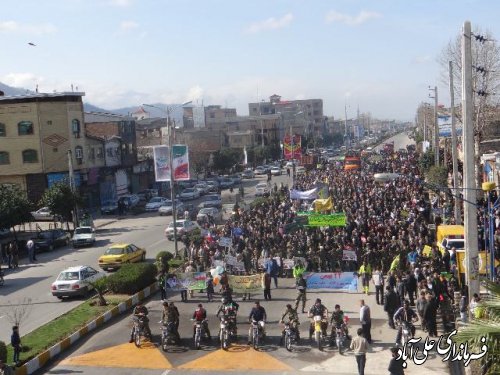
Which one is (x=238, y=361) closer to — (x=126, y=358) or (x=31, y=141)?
(x=126, y=358)

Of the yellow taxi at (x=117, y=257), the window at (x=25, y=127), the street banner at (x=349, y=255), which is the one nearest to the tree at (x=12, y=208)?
the yellow taxi at (x=117, y=257)

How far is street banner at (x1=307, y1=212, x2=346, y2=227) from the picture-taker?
31.4 m

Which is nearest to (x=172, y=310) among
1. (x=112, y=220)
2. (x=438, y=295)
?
(x=438, y=295)

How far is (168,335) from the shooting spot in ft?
64.4

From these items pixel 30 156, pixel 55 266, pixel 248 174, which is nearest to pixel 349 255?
pixel 55 266

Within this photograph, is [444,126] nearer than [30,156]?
Yes

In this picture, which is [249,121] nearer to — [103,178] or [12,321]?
[103,178]

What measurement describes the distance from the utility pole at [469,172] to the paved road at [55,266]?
46.0ft

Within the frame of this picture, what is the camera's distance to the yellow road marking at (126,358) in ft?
59.8

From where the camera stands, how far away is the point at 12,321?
22.7m

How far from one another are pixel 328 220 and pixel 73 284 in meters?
12.0

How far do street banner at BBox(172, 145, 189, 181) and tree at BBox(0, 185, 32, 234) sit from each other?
12242mm

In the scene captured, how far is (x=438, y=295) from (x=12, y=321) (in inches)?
547

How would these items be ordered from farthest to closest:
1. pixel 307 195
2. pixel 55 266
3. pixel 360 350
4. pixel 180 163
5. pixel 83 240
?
pixel 83 240 < pixel 307 195 < pixel 55 266 < pixel 180 163 < pixel 360 350
